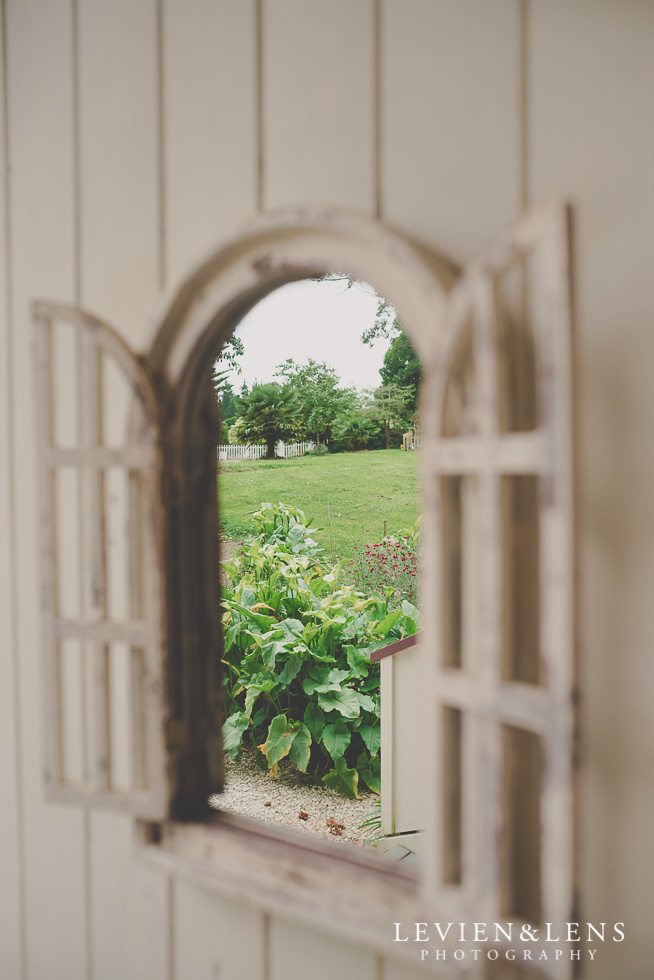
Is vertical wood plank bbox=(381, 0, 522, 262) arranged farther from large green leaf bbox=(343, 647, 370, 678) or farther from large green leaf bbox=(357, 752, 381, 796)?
large green leaf bbox=(357, 752, 381, 796)

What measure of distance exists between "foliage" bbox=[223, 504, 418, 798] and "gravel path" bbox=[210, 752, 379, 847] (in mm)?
79

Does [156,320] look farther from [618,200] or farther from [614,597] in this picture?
[614,597]

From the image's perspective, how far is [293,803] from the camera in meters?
3.00

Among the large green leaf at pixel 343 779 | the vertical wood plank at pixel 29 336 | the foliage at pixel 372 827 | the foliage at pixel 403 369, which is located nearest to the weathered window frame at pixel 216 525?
the vertical wood plank at pixel 29 336

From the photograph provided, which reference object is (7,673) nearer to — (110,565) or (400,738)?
(110,565)

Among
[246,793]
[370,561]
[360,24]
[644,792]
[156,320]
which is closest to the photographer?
[644,792]

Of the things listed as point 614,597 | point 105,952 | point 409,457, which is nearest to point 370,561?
point 409,457

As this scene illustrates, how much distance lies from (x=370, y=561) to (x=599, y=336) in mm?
3774

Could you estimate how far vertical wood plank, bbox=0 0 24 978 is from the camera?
125 centimetres

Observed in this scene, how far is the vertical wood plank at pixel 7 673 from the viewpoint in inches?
49.3

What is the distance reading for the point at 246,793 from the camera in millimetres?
3080

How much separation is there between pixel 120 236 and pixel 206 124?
244 mm

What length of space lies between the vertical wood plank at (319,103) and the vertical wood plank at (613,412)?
0.85ft

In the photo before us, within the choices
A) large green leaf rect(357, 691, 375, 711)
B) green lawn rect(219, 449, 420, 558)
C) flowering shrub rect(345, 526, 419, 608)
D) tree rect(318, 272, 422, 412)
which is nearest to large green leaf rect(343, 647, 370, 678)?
large green leaf rect(357, 691, 375, 711)
